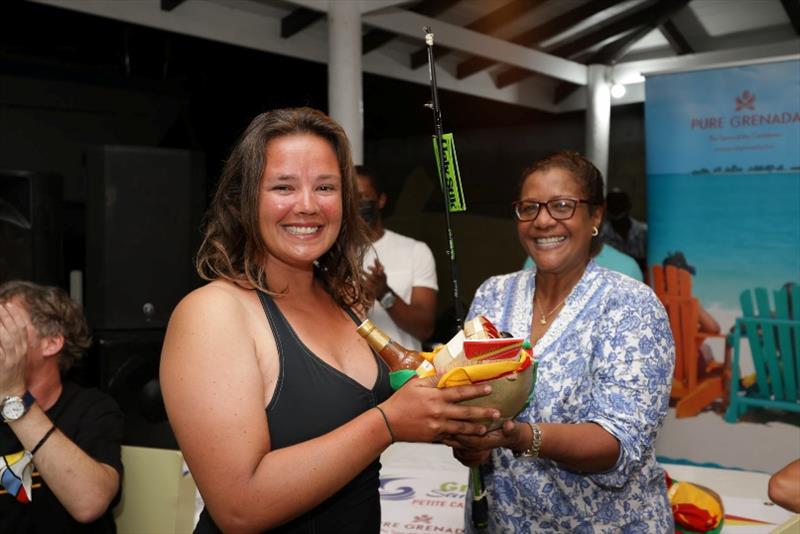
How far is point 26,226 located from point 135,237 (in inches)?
18.5

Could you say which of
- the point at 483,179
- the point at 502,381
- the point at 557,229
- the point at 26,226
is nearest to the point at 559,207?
the point at 557,229

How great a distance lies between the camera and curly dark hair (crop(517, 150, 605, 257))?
1.68 meters

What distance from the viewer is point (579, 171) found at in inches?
66.0

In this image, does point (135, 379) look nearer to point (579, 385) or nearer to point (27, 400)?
point (27, 400)

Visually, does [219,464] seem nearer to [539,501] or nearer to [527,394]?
[527,394]

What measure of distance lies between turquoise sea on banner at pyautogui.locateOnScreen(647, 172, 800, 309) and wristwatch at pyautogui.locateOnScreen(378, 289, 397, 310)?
1541mm

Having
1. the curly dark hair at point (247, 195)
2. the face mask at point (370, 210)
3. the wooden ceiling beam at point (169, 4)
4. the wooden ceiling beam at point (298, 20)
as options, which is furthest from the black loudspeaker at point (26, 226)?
the curly dark hair at point (247, 195)

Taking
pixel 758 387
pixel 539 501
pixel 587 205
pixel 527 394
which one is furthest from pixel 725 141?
pixel 527 394

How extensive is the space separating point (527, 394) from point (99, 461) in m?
1.14

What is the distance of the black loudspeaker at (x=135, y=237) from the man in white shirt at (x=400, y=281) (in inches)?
36.7

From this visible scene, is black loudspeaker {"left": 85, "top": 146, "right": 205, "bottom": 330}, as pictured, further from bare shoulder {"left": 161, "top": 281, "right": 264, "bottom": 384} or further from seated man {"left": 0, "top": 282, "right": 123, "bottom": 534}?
bare shoulder {"left": 161, "top": 281, "right": 264, "bottom": 384}

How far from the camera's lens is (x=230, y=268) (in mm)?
1235

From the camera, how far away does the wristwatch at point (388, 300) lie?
3113 mm

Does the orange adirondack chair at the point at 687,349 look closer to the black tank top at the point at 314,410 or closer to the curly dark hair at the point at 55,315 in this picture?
the curly dark hair at the point at 55,315
